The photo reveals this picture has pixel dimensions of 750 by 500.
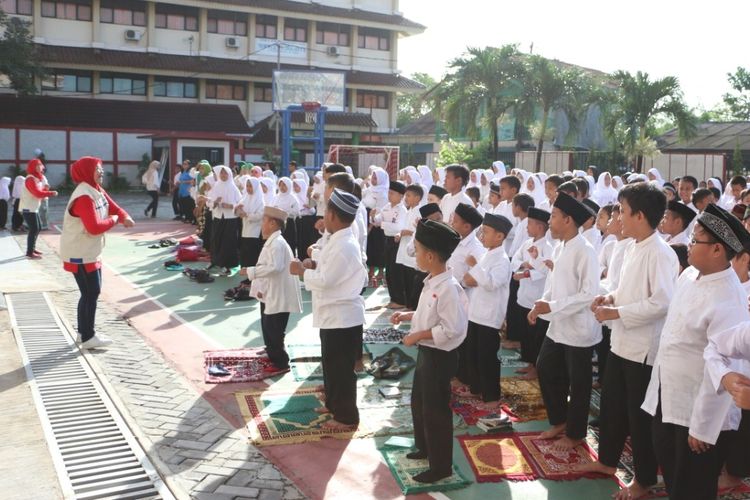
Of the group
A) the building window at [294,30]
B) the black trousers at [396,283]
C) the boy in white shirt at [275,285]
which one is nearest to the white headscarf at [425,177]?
the black trousers at [396,283]

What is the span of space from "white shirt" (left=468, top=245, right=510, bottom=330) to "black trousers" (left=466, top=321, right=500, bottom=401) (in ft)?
0.25

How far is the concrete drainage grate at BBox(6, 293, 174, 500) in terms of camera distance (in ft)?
14.5

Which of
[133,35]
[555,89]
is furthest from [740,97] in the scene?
[133,35]

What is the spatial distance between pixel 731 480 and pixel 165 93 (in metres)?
34.4

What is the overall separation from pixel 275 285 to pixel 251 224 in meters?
4.72

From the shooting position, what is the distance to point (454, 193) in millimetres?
8344

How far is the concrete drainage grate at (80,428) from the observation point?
443cm

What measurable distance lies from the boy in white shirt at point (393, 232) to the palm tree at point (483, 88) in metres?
18.6

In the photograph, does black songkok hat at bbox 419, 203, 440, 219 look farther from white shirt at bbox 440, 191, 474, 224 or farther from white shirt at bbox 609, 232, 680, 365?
white shirt at bbox 609, 232, 680, 365

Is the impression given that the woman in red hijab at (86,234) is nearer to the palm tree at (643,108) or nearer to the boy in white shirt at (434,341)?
the boy in white shirt at (434,341)

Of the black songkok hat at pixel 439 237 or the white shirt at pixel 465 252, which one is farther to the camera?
the white shirt at pixel 465 252

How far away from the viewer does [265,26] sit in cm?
3716

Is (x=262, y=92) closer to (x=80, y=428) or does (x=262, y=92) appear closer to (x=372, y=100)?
(x=372, y=100)

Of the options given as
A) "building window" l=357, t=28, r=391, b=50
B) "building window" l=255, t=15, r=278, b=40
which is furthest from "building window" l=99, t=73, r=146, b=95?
"building window" l=357, t=28, r=391, b=50
